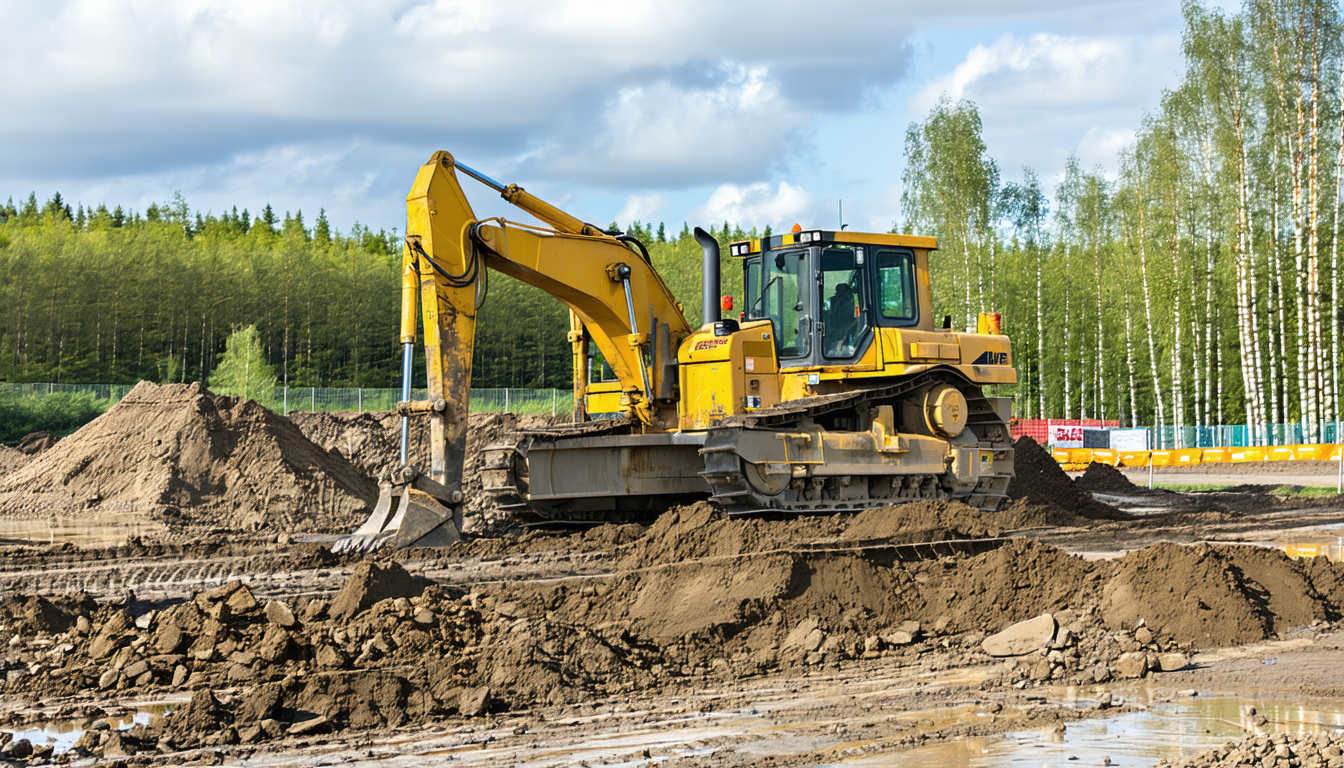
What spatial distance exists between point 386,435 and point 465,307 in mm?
16508

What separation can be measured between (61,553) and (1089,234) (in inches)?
1523

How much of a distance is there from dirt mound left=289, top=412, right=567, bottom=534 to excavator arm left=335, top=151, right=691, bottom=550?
815 centimetres

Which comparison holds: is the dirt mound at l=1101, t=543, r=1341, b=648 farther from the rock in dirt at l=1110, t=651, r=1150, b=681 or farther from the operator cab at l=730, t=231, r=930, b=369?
the operator cab at l=730, t=231, r=930, b=369

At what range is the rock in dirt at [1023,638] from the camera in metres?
7.41

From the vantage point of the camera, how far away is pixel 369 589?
8516 mm

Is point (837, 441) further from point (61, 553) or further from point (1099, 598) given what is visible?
point (61, 553)

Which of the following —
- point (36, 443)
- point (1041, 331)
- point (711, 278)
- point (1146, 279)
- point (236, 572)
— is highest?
point (1146, 279)

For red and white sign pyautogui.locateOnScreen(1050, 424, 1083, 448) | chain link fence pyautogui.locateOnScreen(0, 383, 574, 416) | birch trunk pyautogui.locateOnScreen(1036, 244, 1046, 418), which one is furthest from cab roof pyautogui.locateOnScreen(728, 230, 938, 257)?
birch trunk pyautogui.locateOnScreen(1036, 244, 1046, 418)

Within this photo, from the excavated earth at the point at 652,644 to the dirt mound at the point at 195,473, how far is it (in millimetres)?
5588

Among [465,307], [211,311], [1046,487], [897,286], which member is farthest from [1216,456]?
[211,311]

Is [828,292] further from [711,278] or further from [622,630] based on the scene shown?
[622,630]

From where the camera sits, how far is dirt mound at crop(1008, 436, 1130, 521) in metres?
18.2

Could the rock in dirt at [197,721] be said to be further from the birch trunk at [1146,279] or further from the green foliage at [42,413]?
the birch trunk at [1146,279]

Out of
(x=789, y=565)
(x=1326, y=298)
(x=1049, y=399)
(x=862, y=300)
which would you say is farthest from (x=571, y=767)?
(x=1049, y=399)
